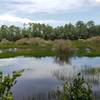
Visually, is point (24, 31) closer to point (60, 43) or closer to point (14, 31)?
point (14, 31)

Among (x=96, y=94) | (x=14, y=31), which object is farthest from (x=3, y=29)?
(x=96, y=94)

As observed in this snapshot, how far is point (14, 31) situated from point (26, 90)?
142650mm

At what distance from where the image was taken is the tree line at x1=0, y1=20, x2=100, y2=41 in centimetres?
14350

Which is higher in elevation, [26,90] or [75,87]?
[75,87]

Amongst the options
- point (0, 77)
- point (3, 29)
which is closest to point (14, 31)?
point (3, 29)

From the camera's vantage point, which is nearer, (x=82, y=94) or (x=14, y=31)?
(x=82, y=94)

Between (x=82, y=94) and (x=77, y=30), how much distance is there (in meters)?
137

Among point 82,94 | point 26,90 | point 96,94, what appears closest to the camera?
point 82,94

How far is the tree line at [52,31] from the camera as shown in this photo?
143500 millimetres

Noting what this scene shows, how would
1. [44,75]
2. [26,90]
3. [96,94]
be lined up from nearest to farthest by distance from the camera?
[96,94] → [26,90] → [44,75]

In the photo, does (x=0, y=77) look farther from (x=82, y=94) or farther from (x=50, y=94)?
(x=50, y=94)

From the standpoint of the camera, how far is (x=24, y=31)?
161 m

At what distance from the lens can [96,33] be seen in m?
150

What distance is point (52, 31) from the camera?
149m
